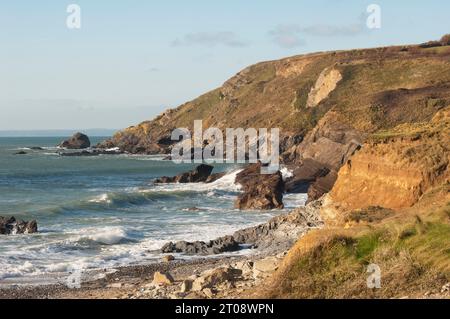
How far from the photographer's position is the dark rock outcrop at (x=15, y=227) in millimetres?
38906

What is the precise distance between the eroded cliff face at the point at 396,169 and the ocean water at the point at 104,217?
27.0 ft

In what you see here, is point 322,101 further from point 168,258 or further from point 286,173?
point 168,258

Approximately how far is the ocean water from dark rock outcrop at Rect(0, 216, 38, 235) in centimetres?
71

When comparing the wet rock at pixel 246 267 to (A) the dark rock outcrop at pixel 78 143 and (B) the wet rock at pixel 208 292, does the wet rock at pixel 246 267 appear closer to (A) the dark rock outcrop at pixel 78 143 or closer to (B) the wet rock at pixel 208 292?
(B) the wet rock at pixel 208 292

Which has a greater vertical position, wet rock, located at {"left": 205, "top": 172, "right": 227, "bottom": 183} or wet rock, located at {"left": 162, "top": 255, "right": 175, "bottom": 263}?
wet rock, located at {"left": 205, "top": 172, "right": 227, "bottom": 183}

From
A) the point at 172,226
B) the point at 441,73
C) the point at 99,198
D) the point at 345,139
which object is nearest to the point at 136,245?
the point at 172,226

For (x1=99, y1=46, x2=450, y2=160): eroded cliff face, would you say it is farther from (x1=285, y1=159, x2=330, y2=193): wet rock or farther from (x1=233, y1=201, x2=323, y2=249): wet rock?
(x1=233, y1=201, x2=323, y2=249): wet rock

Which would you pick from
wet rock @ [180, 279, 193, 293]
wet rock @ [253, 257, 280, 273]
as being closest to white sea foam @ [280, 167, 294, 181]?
wet rock @ [253, 257, 280, 273]

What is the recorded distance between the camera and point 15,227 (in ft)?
129

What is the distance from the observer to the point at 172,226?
1651 inches

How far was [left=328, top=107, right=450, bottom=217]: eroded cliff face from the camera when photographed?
2847 centimetres

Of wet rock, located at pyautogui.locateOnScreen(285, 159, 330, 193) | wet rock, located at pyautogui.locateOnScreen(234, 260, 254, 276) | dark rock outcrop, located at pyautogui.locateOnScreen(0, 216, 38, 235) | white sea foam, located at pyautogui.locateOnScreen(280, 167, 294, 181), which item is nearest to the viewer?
wet rock, located at pyautogui.locateOnScreen(234, 260, 254, 276)

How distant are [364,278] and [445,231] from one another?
2541 millimetres
